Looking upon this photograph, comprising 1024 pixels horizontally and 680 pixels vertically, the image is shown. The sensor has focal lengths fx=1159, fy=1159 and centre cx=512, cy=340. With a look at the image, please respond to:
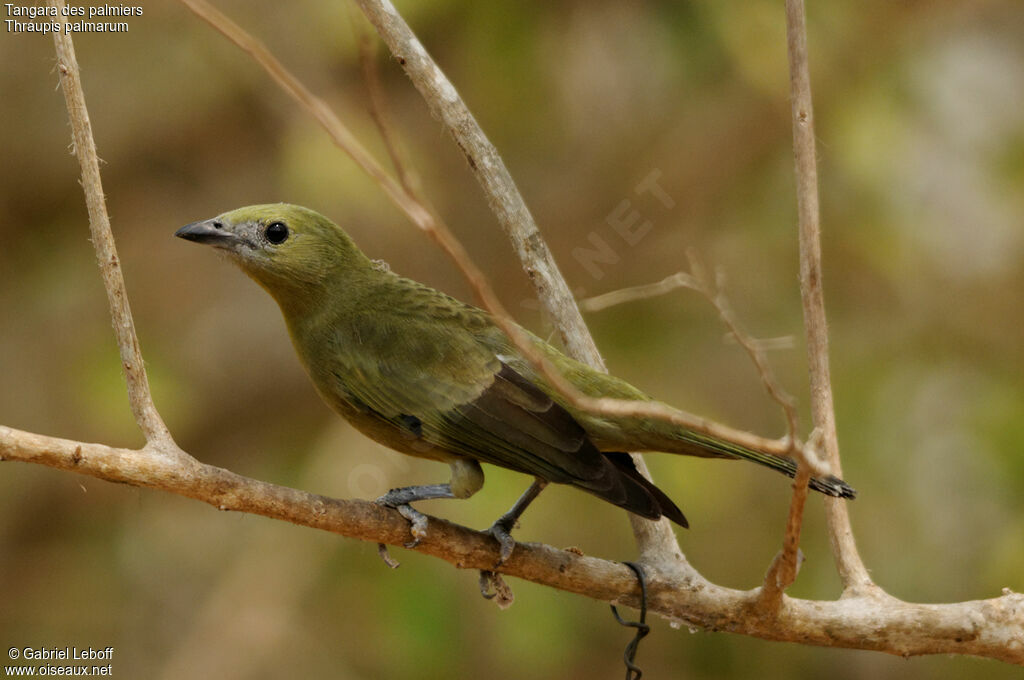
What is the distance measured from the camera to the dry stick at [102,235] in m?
2.28

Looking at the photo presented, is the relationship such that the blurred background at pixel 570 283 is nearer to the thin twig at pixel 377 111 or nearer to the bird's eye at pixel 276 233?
the bird's eye at pixel 276 233

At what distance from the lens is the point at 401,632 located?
5449mm

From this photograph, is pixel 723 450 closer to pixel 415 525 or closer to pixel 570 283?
pixel 415 525

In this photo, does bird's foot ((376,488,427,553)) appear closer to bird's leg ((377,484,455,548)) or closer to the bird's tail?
bird's leg ((377,484,455,548))

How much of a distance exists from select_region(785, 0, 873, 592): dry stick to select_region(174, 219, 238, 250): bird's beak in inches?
59.4

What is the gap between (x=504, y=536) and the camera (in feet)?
9.38

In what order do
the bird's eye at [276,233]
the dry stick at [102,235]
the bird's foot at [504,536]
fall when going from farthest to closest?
the bird's eye at [276,233]
the bird's foot at [504,536]
the dry stick at [102,235]

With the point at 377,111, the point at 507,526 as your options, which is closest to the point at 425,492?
the point at 507,526

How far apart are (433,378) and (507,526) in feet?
1.46

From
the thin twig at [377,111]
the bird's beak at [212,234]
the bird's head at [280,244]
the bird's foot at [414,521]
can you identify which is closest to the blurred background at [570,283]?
the bird's head at [280,244]

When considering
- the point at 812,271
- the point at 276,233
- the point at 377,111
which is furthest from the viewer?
the point at 276,233

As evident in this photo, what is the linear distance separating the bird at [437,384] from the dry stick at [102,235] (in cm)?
67

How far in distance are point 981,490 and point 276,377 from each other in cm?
392

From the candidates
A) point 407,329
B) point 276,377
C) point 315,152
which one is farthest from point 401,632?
point 407,329
